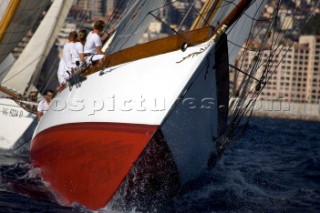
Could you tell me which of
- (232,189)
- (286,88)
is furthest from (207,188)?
(286,88)

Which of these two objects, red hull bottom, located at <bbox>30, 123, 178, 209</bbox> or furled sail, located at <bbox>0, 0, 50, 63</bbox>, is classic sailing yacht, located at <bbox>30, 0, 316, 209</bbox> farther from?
furled sail, located at <bbox>0, 0, 50, 63</bbox>

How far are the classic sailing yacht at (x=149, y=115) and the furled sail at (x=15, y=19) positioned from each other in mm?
2917

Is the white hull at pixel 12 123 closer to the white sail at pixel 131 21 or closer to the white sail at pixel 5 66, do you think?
the white sail at pixel 5 66

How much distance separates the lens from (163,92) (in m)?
12.0

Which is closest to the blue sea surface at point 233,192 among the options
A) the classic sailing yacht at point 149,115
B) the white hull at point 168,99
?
the classic sailing yacht at point 149,115

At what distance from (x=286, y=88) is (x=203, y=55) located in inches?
5031

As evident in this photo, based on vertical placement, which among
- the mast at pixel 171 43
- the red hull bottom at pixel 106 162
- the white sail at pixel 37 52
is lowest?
the white sail at pixel 37 52

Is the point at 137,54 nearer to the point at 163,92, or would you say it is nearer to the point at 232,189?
the point at 163,92

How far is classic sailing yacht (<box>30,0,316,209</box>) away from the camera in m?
11.9

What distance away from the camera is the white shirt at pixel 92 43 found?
13.8 m

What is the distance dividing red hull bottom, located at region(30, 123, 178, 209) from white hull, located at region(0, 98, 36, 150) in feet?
36.9

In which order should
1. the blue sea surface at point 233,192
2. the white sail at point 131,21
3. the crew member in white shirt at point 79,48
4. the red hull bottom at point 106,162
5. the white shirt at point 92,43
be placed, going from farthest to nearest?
1. the white sail at point 131,21
2. the crew member in white shirt at point 79,48
3. the white shirt at point 92,43
4. the blue sea surface at point 233,192
5. the red hull bottom at point 106,162

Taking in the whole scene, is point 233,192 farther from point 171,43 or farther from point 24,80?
point 24,80

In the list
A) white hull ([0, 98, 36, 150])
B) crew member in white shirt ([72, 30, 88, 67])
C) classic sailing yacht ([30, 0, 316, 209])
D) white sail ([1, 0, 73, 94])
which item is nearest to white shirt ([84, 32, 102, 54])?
crew member in white shirt ([72, 30, 88, 67])
